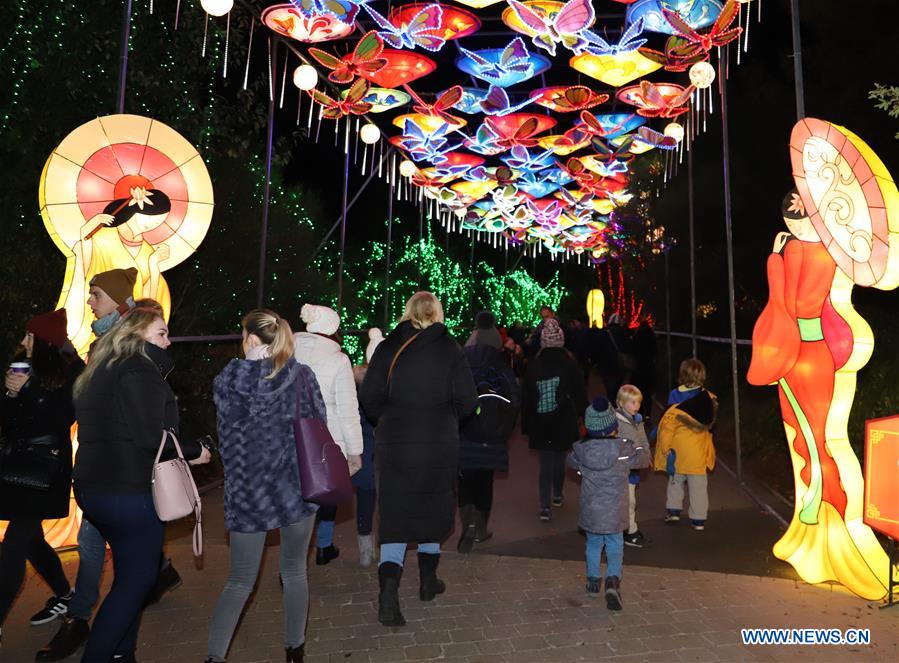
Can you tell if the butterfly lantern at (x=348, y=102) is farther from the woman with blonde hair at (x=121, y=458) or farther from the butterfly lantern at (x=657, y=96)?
the woman with blonde hair at (x=121, y=458)

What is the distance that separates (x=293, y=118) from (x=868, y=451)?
16.1 m

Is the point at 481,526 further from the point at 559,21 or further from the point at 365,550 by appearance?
the point at 559,21

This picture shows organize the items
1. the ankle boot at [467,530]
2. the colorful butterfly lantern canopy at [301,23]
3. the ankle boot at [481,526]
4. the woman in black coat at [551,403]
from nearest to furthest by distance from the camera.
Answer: the ankle boot at [467,530] < the ankle boot at [481,526] < the colorful butterfly lantern canopy at [301,23] < the woman in black coat at [551,403]

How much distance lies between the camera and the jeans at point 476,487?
5945 millimetres

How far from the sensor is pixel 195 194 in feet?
20.7

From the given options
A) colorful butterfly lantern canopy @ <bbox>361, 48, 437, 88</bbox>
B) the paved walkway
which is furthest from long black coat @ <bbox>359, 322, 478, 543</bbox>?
colorful butterfly lantern canopy @ <bbox>361, 48, 437, 88</bbox>

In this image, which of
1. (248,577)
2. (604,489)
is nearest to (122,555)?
(248,577)

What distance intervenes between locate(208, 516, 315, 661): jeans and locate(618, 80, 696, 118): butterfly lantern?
23.5 feet

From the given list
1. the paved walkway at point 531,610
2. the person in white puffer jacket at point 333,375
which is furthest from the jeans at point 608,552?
the person in white puffer jacket at point 333,375

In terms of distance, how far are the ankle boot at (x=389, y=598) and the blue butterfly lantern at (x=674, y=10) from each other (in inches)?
201

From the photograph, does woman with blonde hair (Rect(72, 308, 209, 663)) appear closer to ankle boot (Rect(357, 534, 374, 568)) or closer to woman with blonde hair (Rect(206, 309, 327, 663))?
woman with blonde hair (Rect(206, 309, 327, 663))

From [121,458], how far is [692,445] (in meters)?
4.76

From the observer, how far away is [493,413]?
5676 millimetres

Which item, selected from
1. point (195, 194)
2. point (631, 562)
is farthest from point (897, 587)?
point (195, 194)
